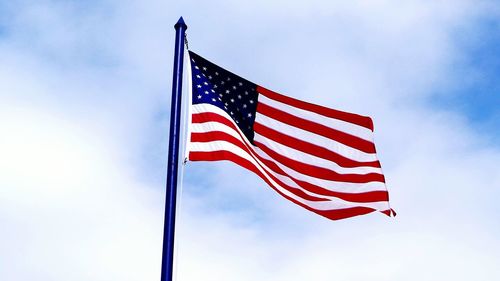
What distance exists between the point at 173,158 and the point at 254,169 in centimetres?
259

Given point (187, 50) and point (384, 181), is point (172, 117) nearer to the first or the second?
point (187, 50)

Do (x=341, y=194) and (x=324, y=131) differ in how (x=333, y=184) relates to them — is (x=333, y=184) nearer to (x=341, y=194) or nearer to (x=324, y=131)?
(x=341, y=194)

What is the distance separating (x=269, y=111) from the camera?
47.9 feet

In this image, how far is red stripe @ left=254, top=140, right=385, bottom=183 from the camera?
14375mm

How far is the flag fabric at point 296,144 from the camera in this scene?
13891mm

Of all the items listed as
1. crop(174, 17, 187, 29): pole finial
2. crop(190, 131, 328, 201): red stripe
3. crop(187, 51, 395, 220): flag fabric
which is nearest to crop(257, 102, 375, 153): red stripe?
crop(187, 51, 395, 220): flag fabric

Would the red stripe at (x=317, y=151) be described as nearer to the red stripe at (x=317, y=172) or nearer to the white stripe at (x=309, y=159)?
the white stripe at (x=309, y=159)

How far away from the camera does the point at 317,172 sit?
14.6 meters

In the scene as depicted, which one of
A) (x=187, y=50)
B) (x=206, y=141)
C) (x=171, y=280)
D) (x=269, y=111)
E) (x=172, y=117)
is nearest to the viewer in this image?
(x=171, y=280)

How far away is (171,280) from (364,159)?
6075 millimetres

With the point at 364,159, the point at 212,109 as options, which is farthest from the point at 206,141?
the point at 364,159

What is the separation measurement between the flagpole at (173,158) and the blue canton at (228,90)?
115 centimetres

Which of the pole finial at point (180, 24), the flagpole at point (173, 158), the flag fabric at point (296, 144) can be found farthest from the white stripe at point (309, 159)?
the pole finial at point (180, 24)

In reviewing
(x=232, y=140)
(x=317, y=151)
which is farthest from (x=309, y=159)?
(x=232, y=140)
